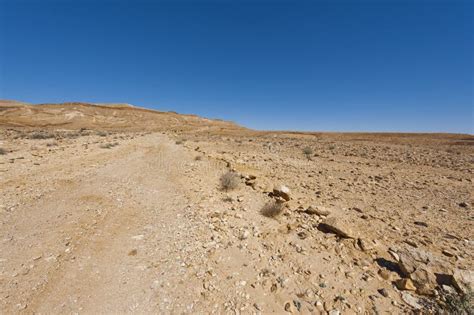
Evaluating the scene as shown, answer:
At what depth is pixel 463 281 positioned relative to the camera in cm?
346

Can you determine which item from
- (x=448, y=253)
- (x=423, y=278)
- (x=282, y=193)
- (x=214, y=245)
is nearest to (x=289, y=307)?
(x=214, y=245)

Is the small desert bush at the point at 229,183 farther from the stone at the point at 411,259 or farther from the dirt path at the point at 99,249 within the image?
the stone at the point at 411,259

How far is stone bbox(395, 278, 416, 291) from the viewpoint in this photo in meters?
3.56

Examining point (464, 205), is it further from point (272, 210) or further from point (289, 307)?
point (289, 307)

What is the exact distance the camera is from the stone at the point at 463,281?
3.36 metres

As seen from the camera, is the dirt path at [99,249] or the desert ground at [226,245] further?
the desert ground at [226,245]

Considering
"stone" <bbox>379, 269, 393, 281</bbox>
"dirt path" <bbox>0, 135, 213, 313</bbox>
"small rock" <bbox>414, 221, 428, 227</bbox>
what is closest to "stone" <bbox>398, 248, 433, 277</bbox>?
"stone" <bbox>379, 269, 393, 281</bbox>

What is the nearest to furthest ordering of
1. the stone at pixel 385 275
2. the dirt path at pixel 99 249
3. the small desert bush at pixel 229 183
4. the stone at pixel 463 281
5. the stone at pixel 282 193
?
the dirt path at pixel 99 249, the stone at pixel 463 281, the stone at pixel 385 275, the stone at pixel 282 193, the small desert bush at pixel 229 183

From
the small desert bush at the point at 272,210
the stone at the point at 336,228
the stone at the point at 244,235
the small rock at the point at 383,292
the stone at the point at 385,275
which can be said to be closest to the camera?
the small rock at the point at 383,292

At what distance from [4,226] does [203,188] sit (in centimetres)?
467

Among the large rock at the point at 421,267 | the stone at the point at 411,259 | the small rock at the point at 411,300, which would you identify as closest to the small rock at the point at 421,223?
the large rock at the point at 421,267

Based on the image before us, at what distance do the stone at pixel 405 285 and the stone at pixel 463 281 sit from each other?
567 millimetres

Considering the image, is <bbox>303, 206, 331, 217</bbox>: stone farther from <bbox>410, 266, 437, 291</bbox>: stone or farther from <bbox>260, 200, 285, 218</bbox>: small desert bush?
<bbox>410, 266, 437, 291</bbox>: stone

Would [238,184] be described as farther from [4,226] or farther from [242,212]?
[4,226]
